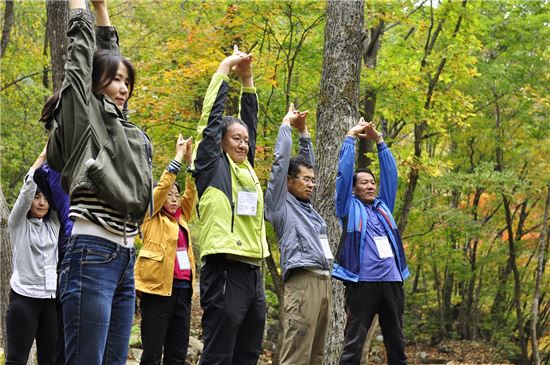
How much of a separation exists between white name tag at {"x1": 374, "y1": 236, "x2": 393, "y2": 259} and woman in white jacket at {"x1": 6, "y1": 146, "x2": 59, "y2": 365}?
8.59ft

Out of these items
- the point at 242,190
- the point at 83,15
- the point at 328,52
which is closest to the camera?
the point at 83,15

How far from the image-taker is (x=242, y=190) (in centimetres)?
424

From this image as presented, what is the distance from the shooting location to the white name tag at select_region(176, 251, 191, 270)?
19.4 feet

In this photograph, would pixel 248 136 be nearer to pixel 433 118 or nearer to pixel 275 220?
pixel 275 220

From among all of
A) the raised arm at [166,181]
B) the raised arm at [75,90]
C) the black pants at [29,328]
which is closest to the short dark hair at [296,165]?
the raised arm at [166,181]

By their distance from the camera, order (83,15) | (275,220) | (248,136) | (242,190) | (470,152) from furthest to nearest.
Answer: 1. (470,152)
2. (275,220)
3. (248,136)
4. (242,190)
5. (83,15)

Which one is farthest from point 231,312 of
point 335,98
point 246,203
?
point 335,98

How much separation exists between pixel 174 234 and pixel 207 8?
6.06m

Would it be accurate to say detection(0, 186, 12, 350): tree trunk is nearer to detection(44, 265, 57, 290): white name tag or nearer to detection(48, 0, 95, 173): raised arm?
detection(44, 265, 57, 290): white name tag

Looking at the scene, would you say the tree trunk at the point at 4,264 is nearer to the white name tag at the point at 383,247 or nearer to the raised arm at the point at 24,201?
the raised arm at the point at 24,201

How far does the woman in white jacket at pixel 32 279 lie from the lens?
5184 mm

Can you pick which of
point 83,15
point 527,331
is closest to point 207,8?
point 83,15

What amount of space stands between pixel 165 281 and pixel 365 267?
5.66 feet

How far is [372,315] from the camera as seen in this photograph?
17.1ft
